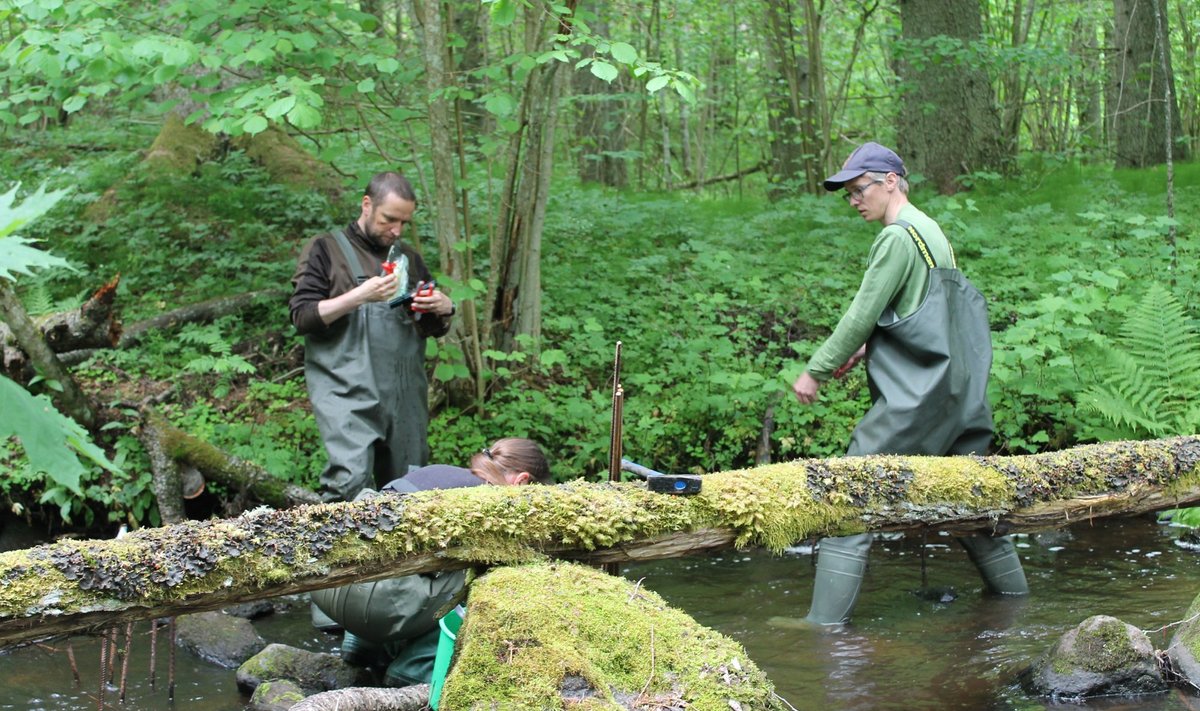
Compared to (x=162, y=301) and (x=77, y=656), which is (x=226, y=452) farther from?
(x=162, y=301)

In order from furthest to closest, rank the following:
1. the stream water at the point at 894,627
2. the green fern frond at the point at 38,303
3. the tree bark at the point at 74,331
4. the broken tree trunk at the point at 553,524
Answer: the green fern frond at the point at 38,303, the tree bark at the point at 74,331, the stream water at the point at 894,627, the broken tree trunk at the point at 553,524

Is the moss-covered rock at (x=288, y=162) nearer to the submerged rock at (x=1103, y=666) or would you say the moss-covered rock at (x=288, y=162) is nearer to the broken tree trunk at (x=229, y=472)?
the broken tree trunk at (x=229, y=472)

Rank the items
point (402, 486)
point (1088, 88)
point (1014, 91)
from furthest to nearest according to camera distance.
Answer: point (1088, 88), point (1014, 91), point (402, 486)

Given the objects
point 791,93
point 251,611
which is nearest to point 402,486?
point 251,611

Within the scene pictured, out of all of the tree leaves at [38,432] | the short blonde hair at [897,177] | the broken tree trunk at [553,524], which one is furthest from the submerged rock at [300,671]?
the tree leaves at [38,432]

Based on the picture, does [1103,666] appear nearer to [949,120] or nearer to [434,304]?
[434,304]

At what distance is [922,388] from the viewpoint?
4.61m

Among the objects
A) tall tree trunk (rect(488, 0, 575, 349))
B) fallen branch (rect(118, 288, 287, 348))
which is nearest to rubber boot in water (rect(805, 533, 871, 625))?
tall tree trunk (rect(488, 0, 575, 349))

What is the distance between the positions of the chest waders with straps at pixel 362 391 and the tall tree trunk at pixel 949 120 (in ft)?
26.4

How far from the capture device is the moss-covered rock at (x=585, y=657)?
2.69m

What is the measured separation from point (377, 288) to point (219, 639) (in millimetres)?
1998

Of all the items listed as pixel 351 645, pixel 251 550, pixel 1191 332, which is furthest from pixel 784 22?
pixel 251 550

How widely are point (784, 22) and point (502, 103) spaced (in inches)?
327

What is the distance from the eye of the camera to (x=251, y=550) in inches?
118
